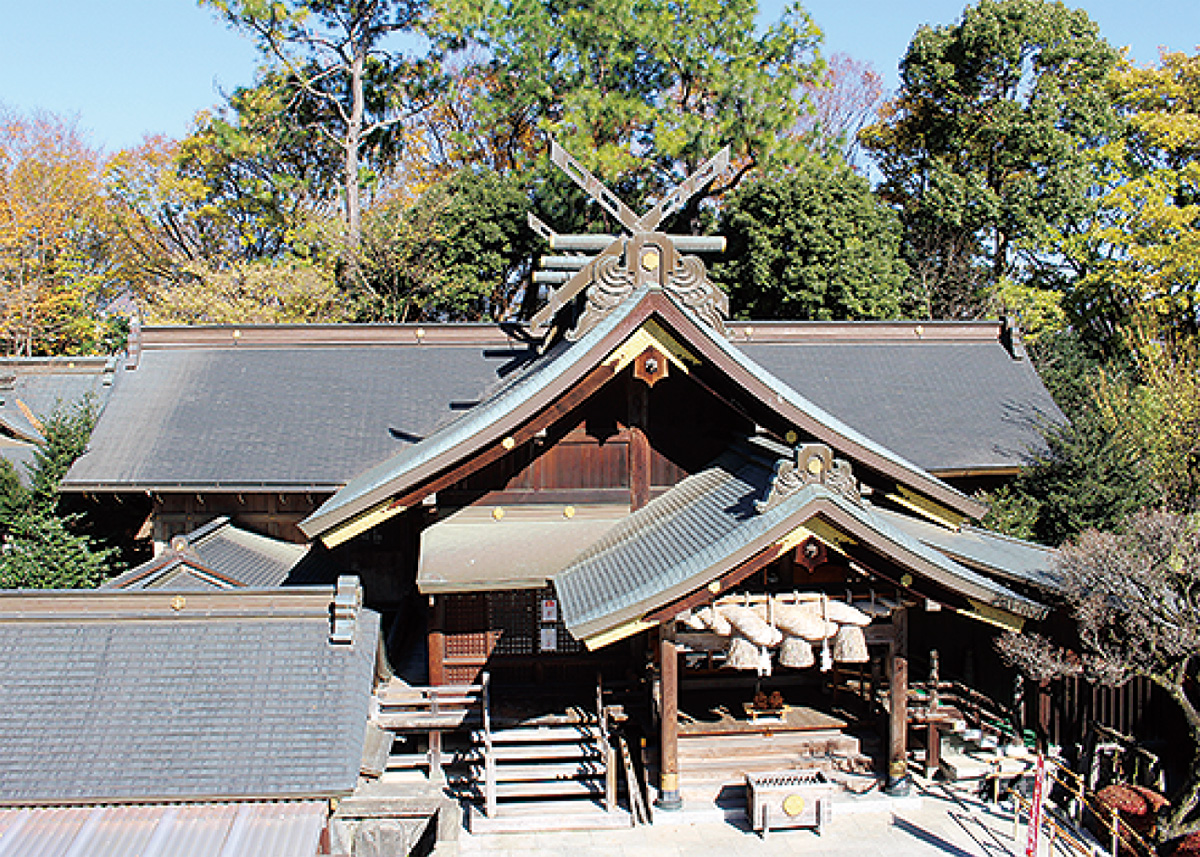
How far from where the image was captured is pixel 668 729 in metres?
10.5

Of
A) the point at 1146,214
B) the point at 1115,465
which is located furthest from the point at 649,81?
the point at 1115,465

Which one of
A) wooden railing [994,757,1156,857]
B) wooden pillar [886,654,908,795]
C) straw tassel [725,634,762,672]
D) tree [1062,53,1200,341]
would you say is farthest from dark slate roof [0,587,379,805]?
tree [1062,53,1200,341]

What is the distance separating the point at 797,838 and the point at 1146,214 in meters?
26.8

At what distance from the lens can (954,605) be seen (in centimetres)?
1024

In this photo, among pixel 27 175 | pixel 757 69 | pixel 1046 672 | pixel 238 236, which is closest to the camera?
pixel 1046 672

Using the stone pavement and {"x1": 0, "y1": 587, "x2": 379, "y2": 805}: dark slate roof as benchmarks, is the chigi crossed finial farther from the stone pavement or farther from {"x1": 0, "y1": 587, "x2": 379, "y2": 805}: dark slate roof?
the stone pavement

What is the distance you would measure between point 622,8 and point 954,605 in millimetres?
26082

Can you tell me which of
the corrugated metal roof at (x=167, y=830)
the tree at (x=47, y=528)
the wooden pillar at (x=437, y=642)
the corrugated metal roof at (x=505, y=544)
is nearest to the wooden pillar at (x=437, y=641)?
the wooden pillar at (x=437, y=642)

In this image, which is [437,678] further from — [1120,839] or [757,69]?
[757,69]

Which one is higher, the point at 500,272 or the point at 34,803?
the point at 500,272

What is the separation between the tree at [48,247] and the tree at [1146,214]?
3659 cm

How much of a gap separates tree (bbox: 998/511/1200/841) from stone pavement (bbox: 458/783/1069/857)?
1.98m

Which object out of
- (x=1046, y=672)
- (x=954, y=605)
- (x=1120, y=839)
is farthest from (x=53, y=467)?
(x=1120, y=839)

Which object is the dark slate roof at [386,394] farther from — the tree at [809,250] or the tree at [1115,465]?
the tree at [809,250]
